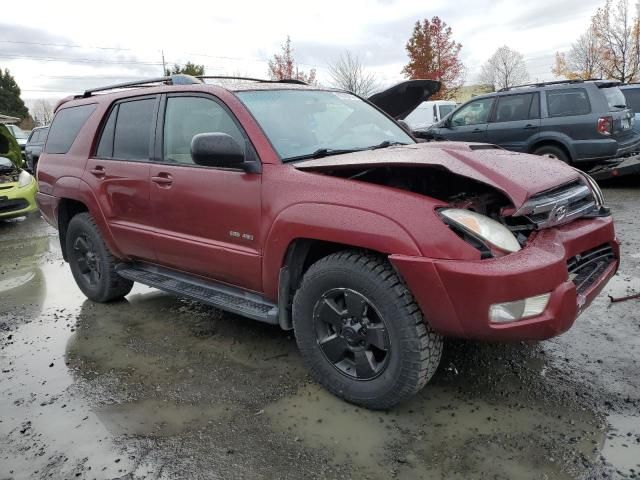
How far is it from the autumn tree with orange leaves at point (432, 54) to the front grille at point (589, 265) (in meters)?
29.4

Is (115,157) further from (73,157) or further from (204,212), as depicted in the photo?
(204,212)

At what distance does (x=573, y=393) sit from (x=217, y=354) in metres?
2.20

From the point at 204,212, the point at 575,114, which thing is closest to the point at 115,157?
the point at 204,212

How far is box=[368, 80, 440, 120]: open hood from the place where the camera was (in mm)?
4535

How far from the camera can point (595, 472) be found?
220 cm

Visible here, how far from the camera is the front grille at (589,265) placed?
8.64 feet

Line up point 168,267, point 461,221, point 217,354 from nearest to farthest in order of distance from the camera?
point 461,221
point 217,354
point 168,267

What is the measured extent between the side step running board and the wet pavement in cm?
40

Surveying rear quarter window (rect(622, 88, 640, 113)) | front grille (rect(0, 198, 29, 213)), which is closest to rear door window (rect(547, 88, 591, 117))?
rear quarter window (rect(622, 88, 640, 113))

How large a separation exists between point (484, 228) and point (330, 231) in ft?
2.47

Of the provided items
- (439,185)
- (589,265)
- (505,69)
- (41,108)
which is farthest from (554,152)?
(41,108)

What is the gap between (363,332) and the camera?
2662 mm

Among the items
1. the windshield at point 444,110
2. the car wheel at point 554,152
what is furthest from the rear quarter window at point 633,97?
the windshield at point 444,110

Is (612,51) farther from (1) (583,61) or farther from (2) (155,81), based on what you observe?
(2) (155,81)
